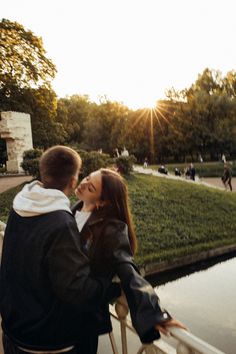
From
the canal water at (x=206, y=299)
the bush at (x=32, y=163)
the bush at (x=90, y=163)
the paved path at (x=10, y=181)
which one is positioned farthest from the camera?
the bush at (x=90, y=163)

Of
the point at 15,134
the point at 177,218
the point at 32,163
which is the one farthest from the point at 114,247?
the point at 15,134

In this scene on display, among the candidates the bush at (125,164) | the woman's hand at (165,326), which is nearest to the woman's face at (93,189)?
the woman's hand at (165,326)

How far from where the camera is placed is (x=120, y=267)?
5.97ft

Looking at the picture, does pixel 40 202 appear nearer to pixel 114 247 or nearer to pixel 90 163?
pixel 114 247

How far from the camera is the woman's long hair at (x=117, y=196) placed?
206cm

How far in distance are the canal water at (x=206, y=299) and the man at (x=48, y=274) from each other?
608 centimetres

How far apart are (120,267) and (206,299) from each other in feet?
26.2

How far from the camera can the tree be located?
2706 cm

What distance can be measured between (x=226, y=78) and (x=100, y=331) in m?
46.8

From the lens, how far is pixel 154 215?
15.0 m

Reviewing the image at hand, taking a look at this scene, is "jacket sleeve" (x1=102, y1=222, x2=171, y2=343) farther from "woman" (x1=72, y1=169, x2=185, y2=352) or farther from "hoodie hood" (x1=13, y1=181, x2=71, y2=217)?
"hoodie hood" (x1=13, y1=181, x2=71, y2=217)

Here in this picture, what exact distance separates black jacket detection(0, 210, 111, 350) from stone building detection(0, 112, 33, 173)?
2026cm

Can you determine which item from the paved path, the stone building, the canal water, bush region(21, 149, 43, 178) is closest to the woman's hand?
the canal water

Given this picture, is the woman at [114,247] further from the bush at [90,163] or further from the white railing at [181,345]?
the bush at [90,163]
